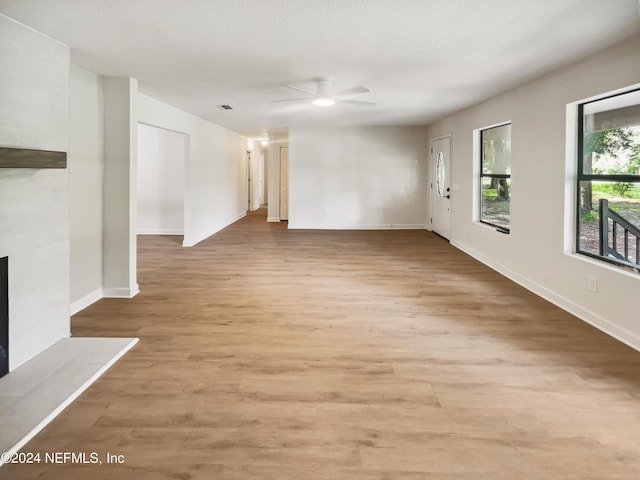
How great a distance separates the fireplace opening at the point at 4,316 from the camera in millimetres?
2758

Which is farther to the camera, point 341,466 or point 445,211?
point 445,211

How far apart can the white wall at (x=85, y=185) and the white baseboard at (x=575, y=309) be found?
14.8 ft

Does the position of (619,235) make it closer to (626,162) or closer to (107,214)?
(626,162)

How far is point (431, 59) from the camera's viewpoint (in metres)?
3.89

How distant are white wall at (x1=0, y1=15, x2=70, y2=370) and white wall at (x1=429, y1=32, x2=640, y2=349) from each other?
419 centimetres

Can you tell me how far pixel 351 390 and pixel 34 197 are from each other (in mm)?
2471

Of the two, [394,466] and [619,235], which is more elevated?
[619,235]

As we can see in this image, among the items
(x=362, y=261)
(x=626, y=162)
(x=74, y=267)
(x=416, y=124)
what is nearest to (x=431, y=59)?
(x=626, y=162)

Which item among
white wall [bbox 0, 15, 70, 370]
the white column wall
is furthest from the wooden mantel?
the white column wall

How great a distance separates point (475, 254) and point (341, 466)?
5347 millimetres

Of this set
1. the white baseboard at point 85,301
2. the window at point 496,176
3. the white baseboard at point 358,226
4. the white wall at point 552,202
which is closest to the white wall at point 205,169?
the white baseboard at point 358,226

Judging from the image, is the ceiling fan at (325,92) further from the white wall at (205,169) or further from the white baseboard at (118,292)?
the white baseboard at (118,292)

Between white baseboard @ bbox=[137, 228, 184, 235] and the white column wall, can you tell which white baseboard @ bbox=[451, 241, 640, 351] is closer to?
the white column wall

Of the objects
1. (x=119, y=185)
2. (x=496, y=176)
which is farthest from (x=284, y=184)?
(x=119, y=185)
